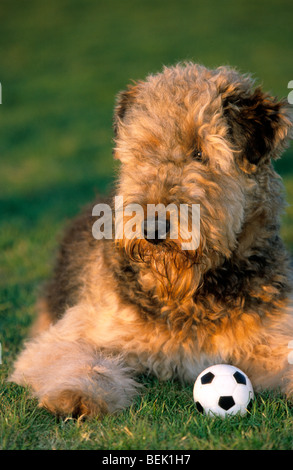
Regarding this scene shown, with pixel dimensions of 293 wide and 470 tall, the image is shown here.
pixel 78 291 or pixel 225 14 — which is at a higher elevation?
pixel 225 14

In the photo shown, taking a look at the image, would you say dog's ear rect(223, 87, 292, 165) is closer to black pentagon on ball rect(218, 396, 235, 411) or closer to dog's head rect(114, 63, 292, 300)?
dog's head rect(114, 63, 292, 300)

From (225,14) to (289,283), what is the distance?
2366 centimetres

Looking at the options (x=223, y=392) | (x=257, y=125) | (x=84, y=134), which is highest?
(x=84, y=134)

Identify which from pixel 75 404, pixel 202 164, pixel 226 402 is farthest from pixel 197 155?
pixel 75 404

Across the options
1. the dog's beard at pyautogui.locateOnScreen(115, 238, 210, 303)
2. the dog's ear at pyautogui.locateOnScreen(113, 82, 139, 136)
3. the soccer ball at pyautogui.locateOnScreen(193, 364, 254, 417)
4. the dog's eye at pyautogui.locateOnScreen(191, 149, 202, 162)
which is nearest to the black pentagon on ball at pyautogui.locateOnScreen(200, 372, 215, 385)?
the soccer ball at pyautogui.locateOnScreen(193, 364, 254, 417)

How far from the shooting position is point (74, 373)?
4059 mm

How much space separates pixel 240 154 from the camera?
4.12 meters

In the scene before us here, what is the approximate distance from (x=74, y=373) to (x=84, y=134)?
11.5m

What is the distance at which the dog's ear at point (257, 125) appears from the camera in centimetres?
414

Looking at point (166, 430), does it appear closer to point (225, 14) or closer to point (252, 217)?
point (252, 217)

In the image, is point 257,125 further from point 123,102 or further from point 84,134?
point 84,134

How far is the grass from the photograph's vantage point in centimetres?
366

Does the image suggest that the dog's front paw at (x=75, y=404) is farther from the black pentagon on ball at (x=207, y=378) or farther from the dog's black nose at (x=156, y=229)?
the dog's black nose at (x=156, y=229)

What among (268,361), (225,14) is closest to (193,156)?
(268,361)
